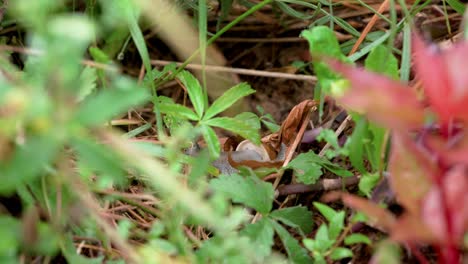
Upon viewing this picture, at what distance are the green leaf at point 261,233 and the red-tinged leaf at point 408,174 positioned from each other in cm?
26

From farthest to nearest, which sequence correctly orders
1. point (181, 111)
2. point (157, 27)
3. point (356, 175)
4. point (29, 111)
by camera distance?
point (157, 27), point (181, 111), point (356, 175), point (29, 111)

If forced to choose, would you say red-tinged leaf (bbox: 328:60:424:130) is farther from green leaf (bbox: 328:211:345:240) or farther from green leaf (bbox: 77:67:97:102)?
green leaf (bbox: 77:67:97:102)

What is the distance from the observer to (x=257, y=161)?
1229mm

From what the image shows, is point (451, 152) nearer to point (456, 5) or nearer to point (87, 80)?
point (87, 80)

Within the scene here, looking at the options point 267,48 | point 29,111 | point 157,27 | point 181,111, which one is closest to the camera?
point 29,111

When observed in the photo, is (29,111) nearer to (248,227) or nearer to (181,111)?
(248,227)

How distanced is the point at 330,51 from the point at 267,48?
3.35 ft

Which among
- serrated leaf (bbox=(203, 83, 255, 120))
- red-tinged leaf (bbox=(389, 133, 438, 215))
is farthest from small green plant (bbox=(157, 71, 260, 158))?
red-tinged leaf (bbox=(389, 133, 438, 215))

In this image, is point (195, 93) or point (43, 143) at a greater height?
point (43, 143)

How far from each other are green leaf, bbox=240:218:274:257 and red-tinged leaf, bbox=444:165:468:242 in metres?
0.33

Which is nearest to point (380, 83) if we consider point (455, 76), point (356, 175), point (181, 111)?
point (455, 76)

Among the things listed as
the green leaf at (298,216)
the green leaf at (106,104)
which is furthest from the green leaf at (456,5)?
the green leaf at (106,104)

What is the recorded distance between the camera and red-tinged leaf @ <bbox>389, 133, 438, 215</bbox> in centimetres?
75

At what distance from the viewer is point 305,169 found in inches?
45.5
